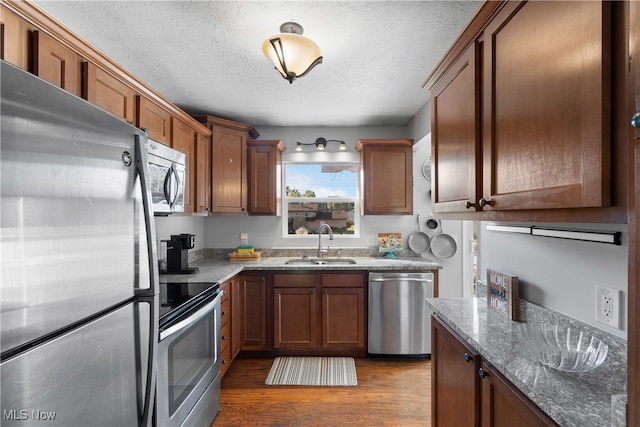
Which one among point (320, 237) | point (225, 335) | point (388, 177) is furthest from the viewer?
point (320, 237)

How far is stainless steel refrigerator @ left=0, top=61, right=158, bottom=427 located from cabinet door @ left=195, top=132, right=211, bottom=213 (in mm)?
1711

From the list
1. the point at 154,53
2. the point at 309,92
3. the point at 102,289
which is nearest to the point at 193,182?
the point at 154,53

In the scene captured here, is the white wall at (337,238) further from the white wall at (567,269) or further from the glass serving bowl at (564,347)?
the glass serving bowl at (564,347)

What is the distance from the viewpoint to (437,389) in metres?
1.53

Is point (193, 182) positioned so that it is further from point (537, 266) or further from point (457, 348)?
point (537, 266)

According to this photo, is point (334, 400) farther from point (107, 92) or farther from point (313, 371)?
point (107, 92)

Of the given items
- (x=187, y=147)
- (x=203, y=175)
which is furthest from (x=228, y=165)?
(x=187, y=147)

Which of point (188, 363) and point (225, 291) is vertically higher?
point (225, 291)

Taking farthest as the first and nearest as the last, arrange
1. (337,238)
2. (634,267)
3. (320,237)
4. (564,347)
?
(337,238) → (320,237) → (564,347) → (634,267)

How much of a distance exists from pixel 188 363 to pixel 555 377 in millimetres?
1741

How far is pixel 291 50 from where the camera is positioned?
5.40 feet

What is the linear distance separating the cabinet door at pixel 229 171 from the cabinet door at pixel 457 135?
2.19 meters

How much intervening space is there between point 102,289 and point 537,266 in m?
1.71

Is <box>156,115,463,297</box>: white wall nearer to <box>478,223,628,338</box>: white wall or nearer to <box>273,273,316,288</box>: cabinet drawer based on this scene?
<box>273,273,316,288</box>: cabinet drawer
